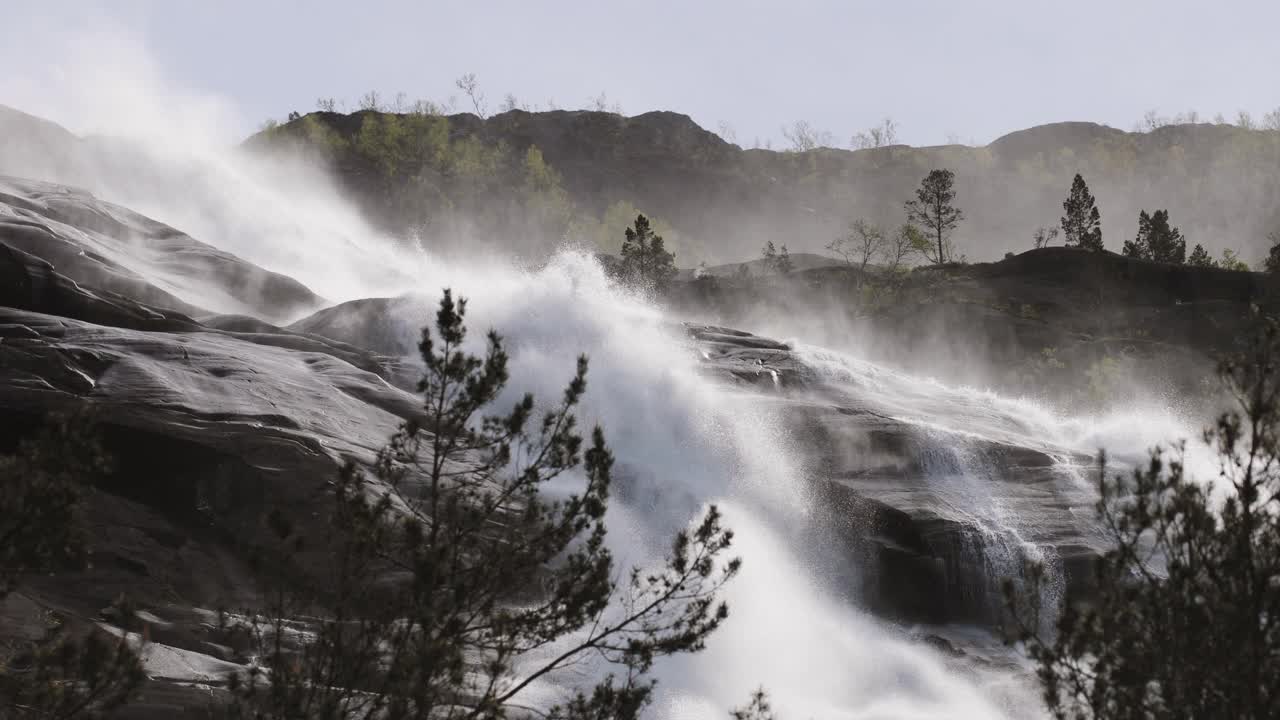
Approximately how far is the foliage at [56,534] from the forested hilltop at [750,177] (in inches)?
3395

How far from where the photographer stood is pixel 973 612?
2072cm

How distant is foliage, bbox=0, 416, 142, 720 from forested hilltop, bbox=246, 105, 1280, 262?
8622 cm

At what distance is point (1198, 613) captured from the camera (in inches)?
261

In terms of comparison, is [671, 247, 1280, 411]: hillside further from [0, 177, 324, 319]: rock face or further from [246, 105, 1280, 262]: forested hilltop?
[0, 177, 324, 319]: rock face

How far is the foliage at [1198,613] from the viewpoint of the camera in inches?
247

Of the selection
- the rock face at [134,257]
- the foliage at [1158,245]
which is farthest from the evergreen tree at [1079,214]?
the rock face at [134,257]

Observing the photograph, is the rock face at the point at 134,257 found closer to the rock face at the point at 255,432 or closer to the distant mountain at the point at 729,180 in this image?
the rock face at the point at 255,432

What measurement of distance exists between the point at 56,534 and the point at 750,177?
5217 inches

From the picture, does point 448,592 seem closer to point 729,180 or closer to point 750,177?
point 729,180

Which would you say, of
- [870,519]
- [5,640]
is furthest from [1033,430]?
[5,640]

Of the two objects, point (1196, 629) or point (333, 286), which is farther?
point (333, 286)

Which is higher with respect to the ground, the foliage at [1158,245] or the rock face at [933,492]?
the foliage at [1158,245]

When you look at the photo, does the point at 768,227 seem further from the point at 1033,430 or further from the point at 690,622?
the point at 690,622

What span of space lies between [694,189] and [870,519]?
110 metres
